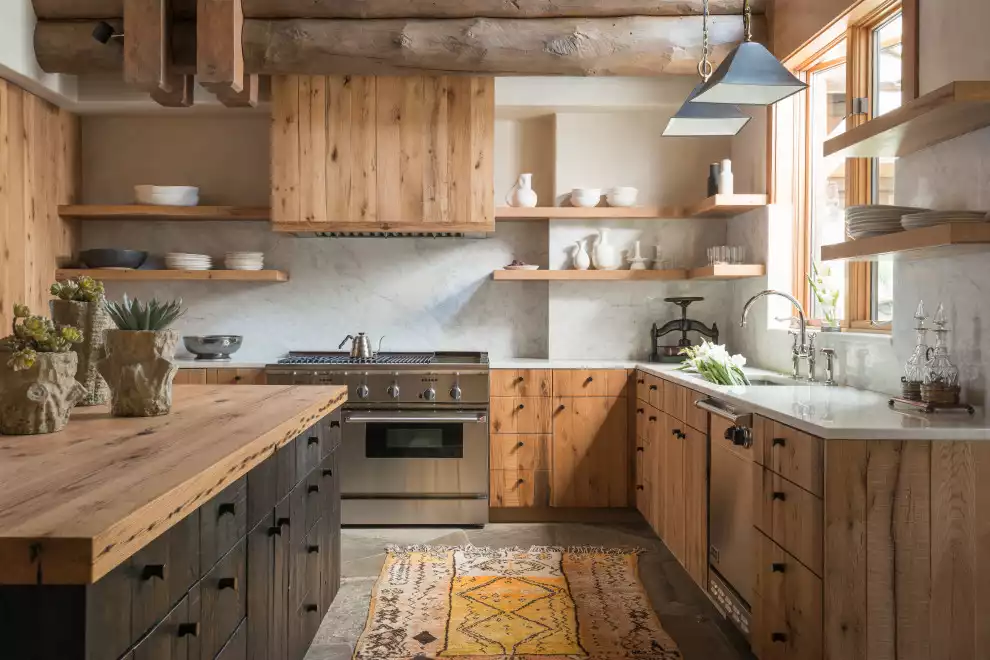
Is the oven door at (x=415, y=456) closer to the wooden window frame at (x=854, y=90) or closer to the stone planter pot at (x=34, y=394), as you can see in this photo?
the wooden window frame at (x=854, y=90)

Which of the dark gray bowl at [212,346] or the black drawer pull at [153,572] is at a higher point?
the dark gray bowl at [212,346]

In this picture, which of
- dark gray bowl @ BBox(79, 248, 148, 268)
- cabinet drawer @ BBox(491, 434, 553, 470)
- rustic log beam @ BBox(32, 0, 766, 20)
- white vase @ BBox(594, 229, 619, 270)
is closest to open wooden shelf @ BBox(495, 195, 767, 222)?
white vase @ BBox(594, 229, 619, 270)

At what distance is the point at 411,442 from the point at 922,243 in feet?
9.73

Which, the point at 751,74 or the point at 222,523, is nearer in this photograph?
the point at 222,523

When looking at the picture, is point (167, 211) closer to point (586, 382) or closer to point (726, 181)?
point (586, 382)

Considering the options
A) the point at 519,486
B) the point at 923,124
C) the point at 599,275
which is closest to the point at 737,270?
the point at 599,275

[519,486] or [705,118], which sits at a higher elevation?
[705,118]

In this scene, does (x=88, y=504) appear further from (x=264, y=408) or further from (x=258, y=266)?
(x=258, y=266)

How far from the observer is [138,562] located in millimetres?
1280

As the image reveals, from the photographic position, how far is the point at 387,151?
4.60 metres

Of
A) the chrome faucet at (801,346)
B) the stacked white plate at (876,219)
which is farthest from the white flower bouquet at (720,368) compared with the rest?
the stacked white plate at (876,219)

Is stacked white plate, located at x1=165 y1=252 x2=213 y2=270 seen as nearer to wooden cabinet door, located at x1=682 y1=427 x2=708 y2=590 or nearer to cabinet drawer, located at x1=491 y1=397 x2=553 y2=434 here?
cabinet drawer, located at x1=491 y1=397 x2=553 y2=434

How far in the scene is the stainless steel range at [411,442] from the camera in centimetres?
444

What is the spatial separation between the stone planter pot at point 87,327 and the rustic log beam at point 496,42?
2.63 metres
